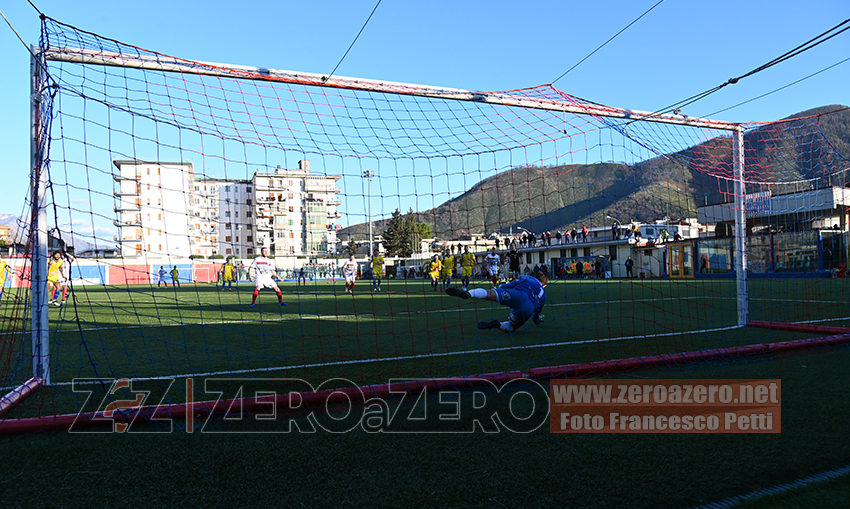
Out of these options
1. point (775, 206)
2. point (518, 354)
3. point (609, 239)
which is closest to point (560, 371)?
point (518, 354)

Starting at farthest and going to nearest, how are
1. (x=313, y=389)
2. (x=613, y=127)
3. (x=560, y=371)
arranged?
1. (x=613, y=127)
2. (x=560, y=371)
3. (x=313, y=389)

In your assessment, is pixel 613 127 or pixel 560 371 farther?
pixel 613 127

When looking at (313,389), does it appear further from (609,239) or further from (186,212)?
(609,239)

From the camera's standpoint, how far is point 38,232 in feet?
17.0

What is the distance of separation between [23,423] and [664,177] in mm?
8696

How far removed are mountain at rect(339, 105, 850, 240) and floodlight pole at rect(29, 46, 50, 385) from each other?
420 cm

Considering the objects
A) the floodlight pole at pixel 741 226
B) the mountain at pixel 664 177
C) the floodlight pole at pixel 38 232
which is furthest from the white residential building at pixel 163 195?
the floodlight pole at pixel 741 226

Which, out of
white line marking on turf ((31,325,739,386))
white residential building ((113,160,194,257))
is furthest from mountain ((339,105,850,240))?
white residential building ((113,160,194,257))

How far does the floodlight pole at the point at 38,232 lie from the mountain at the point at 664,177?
420cm

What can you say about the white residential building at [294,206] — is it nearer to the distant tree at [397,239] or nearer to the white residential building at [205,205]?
the white residential building at [205,205]

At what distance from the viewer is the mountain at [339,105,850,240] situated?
23.9 feet

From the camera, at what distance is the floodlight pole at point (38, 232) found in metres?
5.12

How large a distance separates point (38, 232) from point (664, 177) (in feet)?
28.0

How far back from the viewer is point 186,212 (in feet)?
19.0
